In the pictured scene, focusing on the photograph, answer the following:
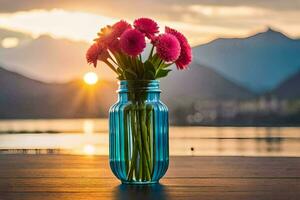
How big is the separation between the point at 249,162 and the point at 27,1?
8204mm

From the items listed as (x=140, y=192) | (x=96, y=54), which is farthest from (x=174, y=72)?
(x=140, y=192)

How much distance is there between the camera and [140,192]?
1847mm

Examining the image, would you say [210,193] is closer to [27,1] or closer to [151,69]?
[151,69]

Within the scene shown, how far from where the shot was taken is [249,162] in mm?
2592

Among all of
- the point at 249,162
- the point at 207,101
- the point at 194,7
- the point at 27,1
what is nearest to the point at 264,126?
the point at 207,101

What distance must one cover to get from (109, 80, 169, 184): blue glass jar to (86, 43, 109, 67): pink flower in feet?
0.27

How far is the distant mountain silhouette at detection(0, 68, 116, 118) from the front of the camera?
690cm

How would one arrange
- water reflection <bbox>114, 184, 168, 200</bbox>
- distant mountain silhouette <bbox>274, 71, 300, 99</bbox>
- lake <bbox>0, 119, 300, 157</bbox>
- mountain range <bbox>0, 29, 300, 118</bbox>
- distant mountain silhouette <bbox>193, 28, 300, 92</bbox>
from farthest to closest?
distant mountain silhouette <bbox>274, 71, 300, 99</bbox>, distant mountain silhouette <bbox>193, 28, 300, 92</bbox>, mountain range <bbox>0, 29, 300, 118</bbox>, lake <bbox>0, 119, 300, 157</bbox>, water reflection <bbox>114, 184, 168, 200</bbox>

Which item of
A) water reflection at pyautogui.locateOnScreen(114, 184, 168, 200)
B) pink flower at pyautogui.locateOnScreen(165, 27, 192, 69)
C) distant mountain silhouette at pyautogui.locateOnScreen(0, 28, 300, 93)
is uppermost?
distant mountain silhouette at pyautogui.locateOnScreen(0, 28, 300, 93)

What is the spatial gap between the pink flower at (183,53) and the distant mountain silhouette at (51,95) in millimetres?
406

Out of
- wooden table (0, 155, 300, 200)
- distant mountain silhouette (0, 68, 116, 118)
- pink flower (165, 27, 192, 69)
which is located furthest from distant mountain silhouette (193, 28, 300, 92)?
pink flower (165, 27, 192, 69)

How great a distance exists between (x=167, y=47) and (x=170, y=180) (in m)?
0.35

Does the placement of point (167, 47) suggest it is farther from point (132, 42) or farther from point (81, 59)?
point (81, 59)

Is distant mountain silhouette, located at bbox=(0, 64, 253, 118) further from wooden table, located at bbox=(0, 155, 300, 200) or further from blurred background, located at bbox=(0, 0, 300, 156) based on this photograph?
wooden table, located at bbox=(0, 155, 300, 200)
